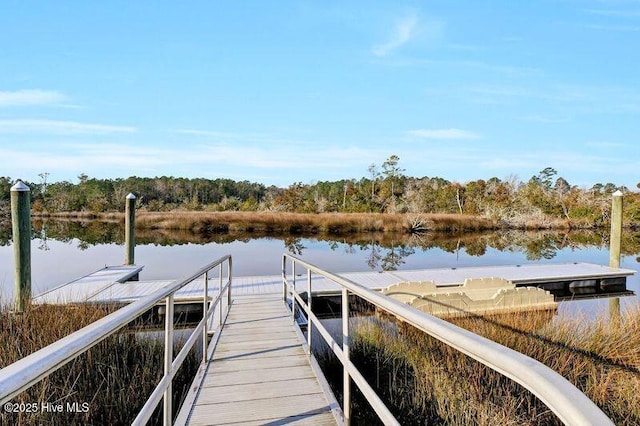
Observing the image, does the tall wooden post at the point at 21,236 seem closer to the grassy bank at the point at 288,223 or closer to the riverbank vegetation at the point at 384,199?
the grassy bank at the point at 288,223

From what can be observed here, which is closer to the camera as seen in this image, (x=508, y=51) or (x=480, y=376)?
(x=480, y=376)

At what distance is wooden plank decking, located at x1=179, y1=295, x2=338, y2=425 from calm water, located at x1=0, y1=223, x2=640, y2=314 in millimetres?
5771

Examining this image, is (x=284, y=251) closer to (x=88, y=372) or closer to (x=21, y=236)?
(x=21, y=236)

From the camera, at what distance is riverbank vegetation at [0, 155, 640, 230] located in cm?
2698

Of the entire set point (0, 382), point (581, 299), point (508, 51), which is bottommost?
point (581, 299)

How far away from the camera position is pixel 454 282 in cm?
789

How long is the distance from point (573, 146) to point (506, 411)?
2438 cm

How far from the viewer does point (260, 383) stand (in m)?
2.75

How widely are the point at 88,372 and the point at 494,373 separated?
2993mm

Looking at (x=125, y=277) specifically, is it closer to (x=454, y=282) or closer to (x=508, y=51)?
(x=454, y=282)

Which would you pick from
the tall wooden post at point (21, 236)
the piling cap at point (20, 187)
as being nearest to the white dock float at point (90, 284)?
the tall wooden post at point (21, 236)

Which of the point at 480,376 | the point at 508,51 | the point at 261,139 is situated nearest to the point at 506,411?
the point at 480,376

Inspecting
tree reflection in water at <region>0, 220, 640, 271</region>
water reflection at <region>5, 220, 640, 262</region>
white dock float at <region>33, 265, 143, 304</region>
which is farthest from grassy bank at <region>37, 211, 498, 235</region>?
white dock float at <region>33, 265, 143, 304</region>

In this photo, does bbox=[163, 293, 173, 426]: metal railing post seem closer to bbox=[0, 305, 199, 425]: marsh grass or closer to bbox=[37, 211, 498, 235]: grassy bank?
bbox=[0, 305, 199, 425]: marsh grass
